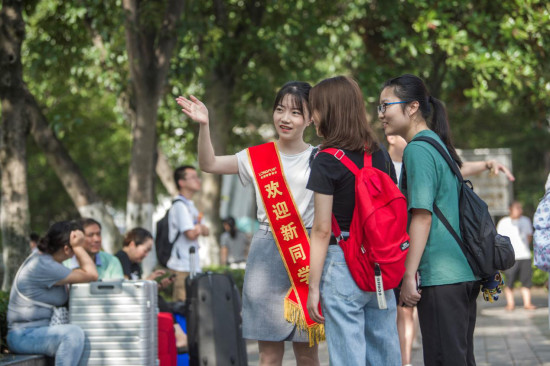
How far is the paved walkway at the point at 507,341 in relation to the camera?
29.3 ft

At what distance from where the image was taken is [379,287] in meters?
3.92

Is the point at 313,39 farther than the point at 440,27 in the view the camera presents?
Yes

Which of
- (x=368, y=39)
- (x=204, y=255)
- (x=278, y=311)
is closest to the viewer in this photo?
(x=278, y=311)

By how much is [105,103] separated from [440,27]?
1792 centimetres

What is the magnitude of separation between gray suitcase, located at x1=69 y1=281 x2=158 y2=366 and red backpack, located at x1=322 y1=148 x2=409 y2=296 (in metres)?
3.09

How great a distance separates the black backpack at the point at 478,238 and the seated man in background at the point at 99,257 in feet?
13.8

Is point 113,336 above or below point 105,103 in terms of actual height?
below

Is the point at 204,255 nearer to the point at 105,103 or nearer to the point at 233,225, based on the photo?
the point at 233,225

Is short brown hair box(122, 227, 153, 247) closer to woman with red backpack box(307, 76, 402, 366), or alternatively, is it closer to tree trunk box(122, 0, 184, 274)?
tree trunk box(122, 0, 184, 274)

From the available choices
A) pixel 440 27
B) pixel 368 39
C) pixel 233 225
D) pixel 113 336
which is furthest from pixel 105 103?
pixel 113 336

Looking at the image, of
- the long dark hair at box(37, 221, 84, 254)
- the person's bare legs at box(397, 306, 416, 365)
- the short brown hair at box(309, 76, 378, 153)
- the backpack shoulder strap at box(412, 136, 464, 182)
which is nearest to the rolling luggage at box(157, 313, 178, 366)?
the long dark hair at box(37, 221, 84, 254)

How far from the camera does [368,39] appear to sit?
17.8 metres

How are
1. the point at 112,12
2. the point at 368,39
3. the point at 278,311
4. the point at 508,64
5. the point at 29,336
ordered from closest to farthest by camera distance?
1. the point at 278,311
2. the point at 29,336
3. the point at 112,12
4. the point at 508,64
5. the point at 368,39

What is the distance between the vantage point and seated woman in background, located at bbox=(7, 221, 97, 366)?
6.52 metres
